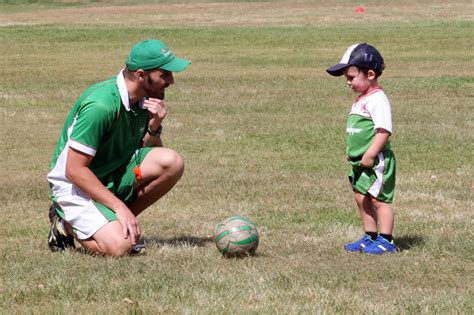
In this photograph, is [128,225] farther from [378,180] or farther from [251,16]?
[251,16]

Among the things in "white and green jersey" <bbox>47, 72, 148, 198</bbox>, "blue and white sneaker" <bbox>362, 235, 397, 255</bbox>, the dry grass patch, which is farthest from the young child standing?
the dry grass patch

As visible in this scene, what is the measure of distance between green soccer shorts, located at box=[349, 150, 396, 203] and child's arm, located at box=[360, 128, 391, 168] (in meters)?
0.10

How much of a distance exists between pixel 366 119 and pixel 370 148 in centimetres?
25

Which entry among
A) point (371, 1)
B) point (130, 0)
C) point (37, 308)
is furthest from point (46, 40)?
point (130, 0)

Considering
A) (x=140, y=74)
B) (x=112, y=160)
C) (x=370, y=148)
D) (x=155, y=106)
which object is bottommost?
(x=112, y=160)

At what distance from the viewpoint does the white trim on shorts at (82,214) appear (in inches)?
292

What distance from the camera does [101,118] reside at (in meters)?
7.20

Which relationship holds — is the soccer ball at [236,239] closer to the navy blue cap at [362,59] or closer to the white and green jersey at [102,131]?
the white and green jersey at [102,131]

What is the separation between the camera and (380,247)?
7.50 metres

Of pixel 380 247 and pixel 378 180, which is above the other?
pixel 378 180

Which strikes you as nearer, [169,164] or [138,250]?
[138,250]

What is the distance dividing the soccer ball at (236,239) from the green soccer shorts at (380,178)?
908 mm

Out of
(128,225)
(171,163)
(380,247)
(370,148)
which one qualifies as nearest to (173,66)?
(171,163)

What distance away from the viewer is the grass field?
616 cm
